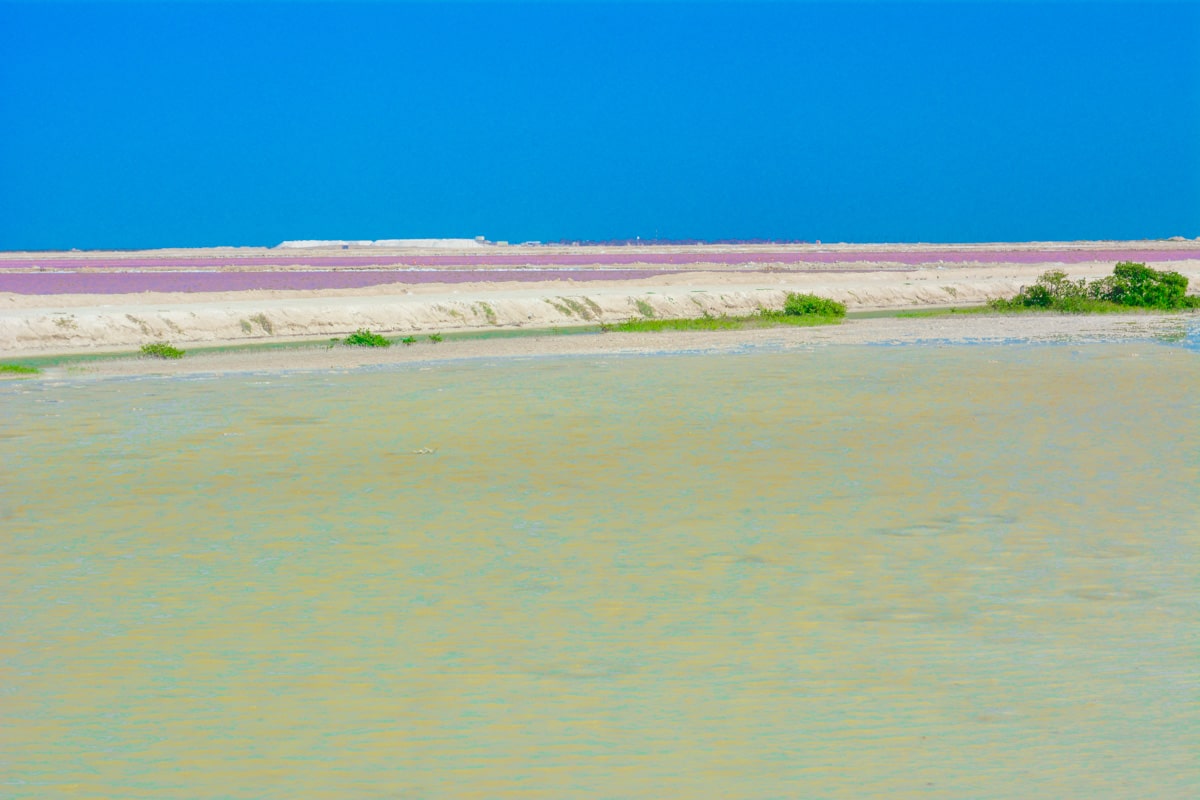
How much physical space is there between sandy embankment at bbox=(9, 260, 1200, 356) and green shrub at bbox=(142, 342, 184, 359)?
2092 millimetres

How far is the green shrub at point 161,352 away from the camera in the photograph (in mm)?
19891

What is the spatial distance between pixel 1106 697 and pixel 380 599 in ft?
9.67

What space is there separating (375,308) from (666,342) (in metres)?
7.15

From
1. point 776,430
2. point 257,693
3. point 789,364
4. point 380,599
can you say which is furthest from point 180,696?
point 789,364

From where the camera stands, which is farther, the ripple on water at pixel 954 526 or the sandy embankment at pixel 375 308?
the sandy embankment at pixel 375 308

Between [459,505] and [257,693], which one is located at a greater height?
[459,505]

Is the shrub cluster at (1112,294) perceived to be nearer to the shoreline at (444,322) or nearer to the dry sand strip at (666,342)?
the shoreline at (444,322)

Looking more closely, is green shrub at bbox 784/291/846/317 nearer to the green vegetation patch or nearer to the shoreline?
the shoreline

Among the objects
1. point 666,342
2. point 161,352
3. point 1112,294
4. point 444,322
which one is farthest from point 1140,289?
point 161,352

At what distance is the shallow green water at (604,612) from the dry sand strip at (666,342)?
717 centimetres

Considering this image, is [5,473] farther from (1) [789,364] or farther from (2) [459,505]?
(1) [789,364]

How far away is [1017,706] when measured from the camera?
4305 millimetres

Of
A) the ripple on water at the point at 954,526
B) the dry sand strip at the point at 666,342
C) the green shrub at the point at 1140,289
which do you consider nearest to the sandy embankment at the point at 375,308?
the dry sand strip at the point at 666,342

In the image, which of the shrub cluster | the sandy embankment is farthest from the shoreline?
the shrub cluster
